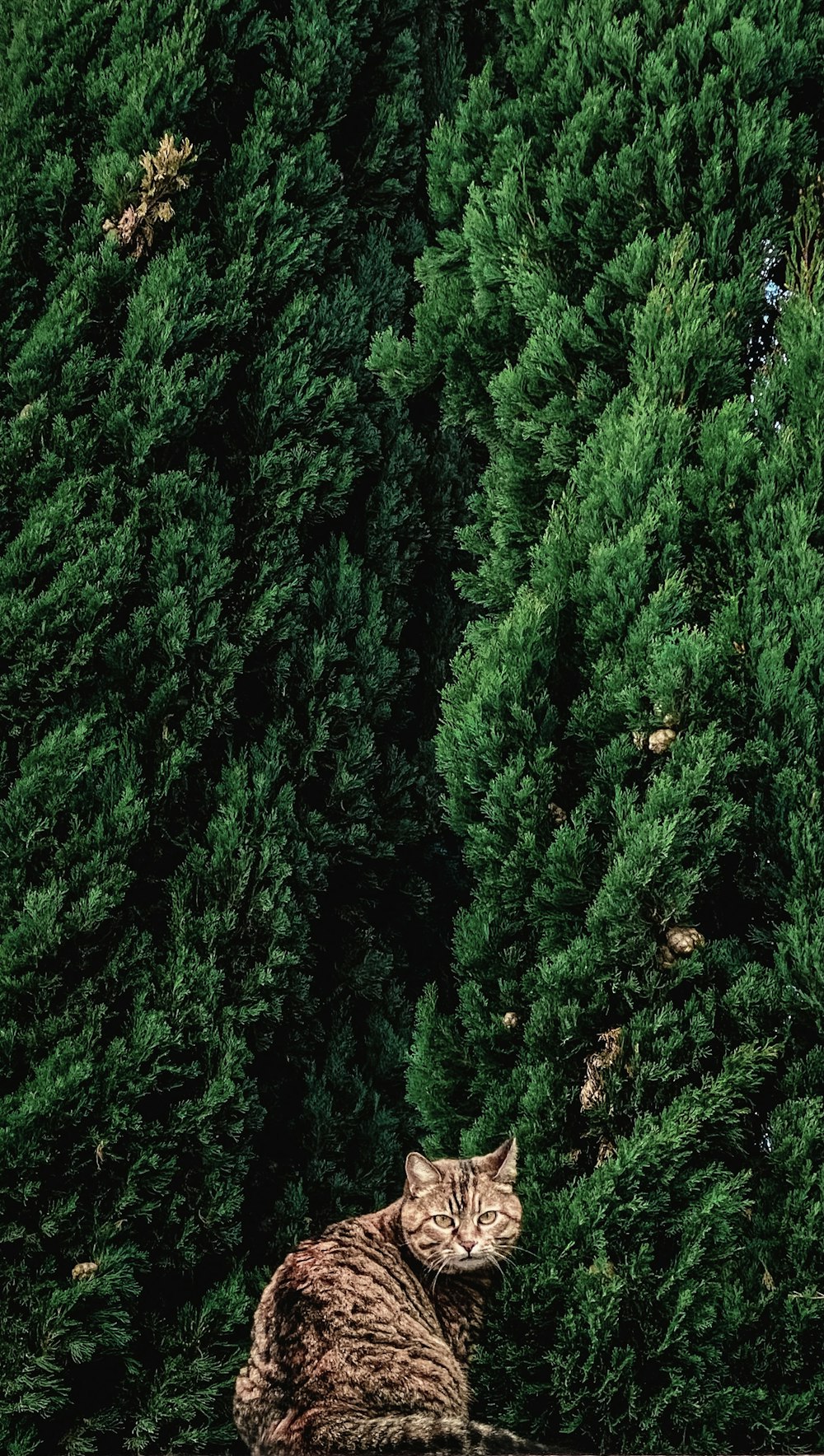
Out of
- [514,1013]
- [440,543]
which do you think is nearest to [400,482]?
[440,543]

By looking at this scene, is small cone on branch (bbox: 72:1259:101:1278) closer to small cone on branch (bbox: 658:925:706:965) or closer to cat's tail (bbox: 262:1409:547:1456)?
cat's tail (bbox: 262:1409:547:1456)

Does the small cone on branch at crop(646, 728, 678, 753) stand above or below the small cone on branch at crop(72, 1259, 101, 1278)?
→ above

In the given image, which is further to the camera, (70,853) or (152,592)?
(152,592)

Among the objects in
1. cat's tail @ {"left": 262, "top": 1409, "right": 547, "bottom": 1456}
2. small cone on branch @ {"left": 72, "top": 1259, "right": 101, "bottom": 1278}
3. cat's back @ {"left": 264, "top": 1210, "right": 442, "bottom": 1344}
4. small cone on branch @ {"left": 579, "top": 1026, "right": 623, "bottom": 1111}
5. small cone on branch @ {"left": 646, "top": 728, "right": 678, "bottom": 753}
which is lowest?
small cone on branch @ {"left": 72, "top": 1259, "right": 101, "bottom": 1278}

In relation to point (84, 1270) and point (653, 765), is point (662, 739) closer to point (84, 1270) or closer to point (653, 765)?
point (653, 765)

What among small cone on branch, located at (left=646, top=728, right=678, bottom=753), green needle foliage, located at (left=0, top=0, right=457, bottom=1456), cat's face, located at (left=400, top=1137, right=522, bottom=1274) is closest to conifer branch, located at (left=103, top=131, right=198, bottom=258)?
green needle foliage, located at (left=0, top=0, right=457, bottom=1456)

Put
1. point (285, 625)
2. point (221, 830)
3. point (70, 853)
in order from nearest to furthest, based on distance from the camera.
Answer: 1. point (70, 853)
2. point (221, 830)
3. point (285, 625)

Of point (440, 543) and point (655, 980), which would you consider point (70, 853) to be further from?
point (440, 543)

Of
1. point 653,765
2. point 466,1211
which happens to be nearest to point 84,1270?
point 466,1211
